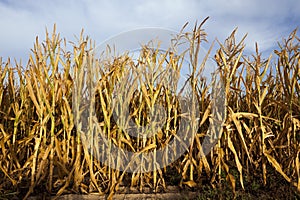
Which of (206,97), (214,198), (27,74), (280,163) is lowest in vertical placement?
(214,198)

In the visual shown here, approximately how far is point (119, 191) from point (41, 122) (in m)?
0.81

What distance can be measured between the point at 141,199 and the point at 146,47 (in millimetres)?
1263

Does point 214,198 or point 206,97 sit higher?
point 206,97

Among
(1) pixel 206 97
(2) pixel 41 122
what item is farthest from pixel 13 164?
(1) pixel 206 97

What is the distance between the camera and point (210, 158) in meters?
2.74

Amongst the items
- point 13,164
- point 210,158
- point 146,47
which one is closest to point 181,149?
point 210,158

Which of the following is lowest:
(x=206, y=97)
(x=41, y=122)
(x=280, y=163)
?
(x=280, y=163)

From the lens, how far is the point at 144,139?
261cm

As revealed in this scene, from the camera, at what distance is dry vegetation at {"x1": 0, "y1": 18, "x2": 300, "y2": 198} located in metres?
2.51

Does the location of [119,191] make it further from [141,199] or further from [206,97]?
[206,97]

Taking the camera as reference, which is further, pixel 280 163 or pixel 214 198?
pixel 280 163

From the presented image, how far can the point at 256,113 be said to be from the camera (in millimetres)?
2793

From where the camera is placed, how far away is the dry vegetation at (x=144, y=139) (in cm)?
251

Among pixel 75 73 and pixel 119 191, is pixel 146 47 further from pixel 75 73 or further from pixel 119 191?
pixel 119 191
